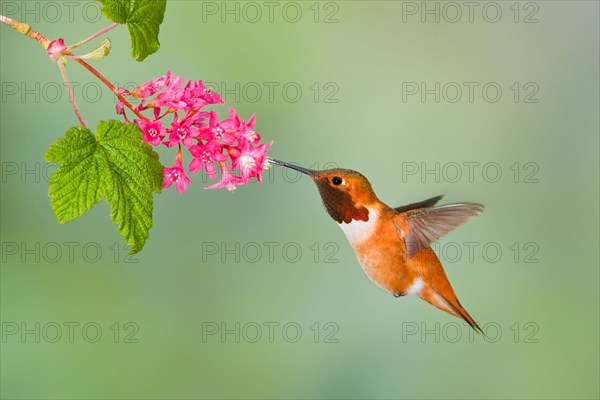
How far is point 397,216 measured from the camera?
1157mm

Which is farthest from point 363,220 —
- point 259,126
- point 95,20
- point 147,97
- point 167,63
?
point 95,20

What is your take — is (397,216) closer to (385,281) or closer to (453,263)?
(385,281)

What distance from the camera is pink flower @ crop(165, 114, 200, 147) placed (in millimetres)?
793

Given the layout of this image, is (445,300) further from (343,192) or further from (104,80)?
(104,80)

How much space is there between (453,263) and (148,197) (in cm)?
128

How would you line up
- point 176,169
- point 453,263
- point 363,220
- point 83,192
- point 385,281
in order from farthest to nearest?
point 453,263 → point 385,281 → point 363,220 → point 176,169 → point 83,192

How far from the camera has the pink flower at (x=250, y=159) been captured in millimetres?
843

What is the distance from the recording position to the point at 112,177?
757mm

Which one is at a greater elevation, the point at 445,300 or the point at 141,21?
the point at 141,21

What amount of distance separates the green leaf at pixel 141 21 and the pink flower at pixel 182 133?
0.10 m

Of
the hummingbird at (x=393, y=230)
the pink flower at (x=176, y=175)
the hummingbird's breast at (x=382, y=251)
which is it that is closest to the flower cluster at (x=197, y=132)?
the pink flower at (x=176, y=175)

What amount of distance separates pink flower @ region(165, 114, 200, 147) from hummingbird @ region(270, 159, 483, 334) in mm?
174

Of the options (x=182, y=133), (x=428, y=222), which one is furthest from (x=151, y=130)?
(x=428, y=222)

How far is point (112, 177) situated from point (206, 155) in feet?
0.39
